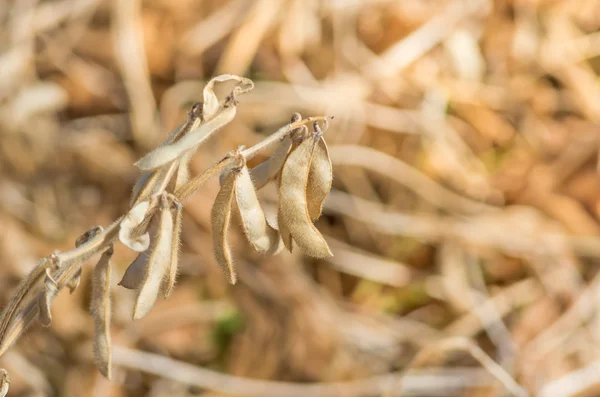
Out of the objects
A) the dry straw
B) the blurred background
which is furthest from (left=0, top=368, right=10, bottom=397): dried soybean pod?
the blurred background

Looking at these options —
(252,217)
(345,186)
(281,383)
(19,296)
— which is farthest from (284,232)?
(345,186)

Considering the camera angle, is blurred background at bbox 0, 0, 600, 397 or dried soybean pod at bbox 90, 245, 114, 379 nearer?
dried soybean pod at bbox 90, 245, 114, 379

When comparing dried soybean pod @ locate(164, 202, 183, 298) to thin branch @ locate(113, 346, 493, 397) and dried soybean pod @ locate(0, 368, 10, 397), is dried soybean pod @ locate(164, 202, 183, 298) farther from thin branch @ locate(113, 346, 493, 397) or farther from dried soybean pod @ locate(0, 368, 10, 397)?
thin branch @ locate(113, 346, 493, 397)

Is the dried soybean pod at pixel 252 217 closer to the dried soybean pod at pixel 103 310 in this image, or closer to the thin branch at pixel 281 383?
the dried soybean pod at pixel 103 310

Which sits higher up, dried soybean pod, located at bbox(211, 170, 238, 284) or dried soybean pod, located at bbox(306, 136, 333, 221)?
dried soybean pod, located at bbox(306, 136, 333, 221)

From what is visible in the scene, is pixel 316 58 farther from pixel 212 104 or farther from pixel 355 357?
pixel 212 104

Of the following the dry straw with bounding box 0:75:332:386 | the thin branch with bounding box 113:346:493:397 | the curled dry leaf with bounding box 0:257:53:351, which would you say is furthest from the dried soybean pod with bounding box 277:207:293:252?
the thin branch with bounding box 113:346:493:397

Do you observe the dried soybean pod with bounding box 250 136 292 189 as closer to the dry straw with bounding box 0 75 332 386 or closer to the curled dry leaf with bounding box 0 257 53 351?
the dry straw with bounding box 0 75 332 386

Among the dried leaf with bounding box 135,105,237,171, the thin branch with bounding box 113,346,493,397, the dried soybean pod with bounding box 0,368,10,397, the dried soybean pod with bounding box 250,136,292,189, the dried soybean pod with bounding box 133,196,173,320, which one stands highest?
the thin branch with bounding box 113,346,493,397
